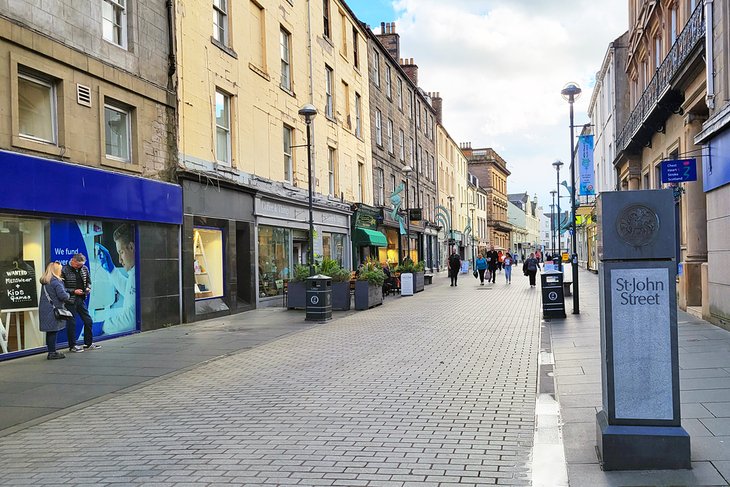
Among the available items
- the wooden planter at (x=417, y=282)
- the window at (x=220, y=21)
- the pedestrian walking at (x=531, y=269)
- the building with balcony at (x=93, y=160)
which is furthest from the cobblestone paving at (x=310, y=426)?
the pedestrian walking at (x=531, y=269)

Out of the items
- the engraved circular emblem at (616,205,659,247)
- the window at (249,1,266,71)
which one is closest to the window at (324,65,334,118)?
the window at (249,1,266,71)

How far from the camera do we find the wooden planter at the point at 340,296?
59.1ft

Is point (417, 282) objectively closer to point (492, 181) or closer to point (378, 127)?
point (378, 127)

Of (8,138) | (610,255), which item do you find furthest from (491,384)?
(8,138)

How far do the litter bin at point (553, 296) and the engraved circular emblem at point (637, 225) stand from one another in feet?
32.6

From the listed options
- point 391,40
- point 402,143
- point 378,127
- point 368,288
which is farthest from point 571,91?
point 391,40

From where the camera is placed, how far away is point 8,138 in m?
9.98

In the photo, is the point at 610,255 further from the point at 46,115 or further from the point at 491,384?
the point at 46,115

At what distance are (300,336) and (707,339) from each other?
293 inches

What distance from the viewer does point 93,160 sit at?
12.0 m

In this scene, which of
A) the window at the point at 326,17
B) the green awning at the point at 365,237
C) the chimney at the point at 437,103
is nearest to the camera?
the window at the point at 326,17

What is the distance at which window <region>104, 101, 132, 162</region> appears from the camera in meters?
12.8

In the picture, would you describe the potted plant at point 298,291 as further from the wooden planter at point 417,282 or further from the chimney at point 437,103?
the chimney at point 437,103

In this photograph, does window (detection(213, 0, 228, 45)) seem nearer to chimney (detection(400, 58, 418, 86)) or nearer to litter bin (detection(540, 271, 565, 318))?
litter bin (detection(540, 271, 565, 318))
